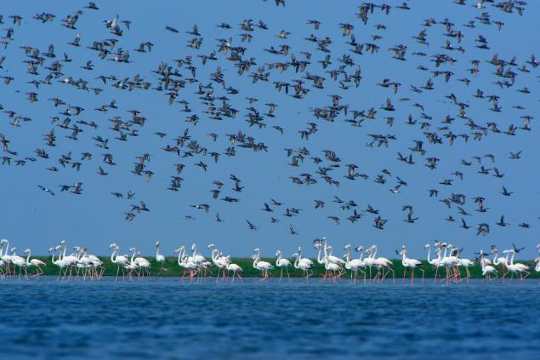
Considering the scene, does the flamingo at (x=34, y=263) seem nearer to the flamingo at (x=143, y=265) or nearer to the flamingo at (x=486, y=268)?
the flamingo at (x=143, y=265)

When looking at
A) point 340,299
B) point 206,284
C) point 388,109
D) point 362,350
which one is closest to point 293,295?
point 340,299

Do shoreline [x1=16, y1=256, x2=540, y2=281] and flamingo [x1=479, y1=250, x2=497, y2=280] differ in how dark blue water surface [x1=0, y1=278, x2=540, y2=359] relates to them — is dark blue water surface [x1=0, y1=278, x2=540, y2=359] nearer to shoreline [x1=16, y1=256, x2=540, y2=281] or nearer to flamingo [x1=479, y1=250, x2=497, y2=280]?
flamingo [x1=479, y1=250, x2=497, y2=280]

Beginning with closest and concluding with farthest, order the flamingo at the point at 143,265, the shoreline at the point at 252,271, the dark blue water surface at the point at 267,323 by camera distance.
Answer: the dark blue water surface at the point at 267,323, the flamingo at the point at 143,265, the shoreline at the point at 252,271

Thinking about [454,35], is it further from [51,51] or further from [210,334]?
[210,334]

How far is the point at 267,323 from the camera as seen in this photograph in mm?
50562

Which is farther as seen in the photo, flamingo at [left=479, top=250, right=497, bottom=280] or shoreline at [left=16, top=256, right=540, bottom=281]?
shoreline at [left=16, top=256, right=540, bottom=281]

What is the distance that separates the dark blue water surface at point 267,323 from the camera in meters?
40.5

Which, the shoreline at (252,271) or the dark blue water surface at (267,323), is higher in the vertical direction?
the shoreline at (252,271)

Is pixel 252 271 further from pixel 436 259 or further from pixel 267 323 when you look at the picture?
pixel 267 323

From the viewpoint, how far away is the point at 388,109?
76.3 meters

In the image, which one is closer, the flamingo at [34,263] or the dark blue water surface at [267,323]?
the dark blue water surface at [267,323]

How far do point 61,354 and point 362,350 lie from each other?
805 centimetres

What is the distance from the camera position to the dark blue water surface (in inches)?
1593

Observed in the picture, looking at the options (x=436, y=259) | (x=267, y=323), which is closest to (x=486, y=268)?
(x=436, y=259)
